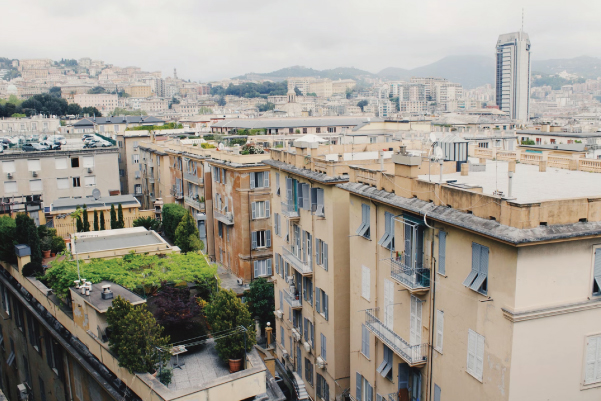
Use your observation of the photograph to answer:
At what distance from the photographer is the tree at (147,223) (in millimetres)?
50800

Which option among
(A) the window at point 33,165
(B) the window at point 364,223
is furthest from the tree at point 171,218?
(B) the window at point 364,223

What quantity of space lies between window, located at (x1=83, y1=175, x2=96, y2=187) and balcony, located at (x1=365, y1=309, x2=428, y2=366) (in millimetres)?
43896

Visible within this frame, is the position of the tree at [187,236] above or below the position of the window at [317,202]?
below

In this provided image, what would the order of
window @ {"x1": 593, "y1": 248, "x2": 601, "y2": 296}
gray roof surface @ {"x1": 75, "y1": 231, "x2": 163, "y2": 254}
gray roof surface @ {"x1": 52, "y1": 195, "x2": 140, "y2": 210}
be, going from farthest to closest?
gray roof surface @ {"x1": 52, "y1": 195, "x2": 140, "y2": 210} → gray roof surface @ {"x1": 75, "y1": 231, "x2": 163, "y2": 254} → window @ {"x1": 593, "y1": 248, "x2": 601, "y2": 296}

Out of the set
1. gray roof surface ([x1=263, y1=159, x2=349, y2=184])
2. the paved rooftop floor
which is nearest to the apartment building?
gray roof surface ([x1=263, y1=159, x2=349, y2=184])

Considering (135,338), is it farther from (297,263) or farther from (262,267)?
(262,267)

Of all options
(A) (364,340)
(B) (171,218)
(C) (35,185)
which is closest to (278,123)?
(B) (171,218)

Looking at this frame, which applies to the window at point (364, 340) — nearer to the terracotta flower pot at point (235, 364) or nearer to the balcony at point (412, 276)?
the balcony at point (412, 276)

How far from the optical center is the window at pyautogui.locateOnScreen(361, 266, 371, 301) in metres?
23.1

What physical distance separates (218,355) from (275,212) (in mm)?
14707

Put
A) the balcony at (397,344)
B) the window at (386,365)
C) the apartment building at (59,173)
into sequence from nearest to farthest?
the balcony at (397,344)
the window at (386,365)
the apartment building at (59,173)

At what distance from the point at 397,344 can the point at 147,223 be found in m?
36.8

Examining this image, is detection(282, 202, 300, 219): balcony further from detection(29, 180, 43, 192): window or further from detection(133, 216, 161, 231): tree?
detection(29, 180, 43, 192): window

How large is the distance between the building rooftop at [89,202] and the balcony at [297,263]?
2483 centimetres
